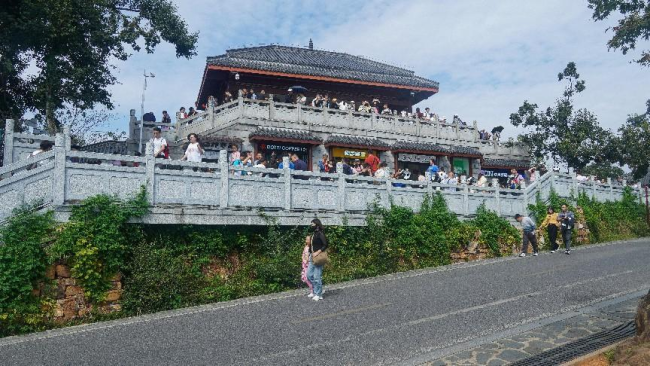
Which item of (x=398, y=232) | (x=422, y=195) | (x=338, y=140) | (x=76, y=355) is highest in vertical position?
(x=338, y=140)

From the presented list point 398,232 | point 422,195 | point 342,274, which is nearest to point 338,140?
point 422,195

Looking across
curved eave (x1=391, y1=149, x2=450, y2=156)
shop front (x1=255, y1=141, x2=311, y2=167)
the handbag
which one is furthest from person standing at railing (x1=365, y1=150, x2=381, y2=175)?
the handbag

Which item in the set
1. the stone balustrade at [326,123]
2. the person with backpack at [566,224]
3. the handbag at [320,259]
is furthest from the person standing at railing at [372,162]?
the handbag at [320,259]

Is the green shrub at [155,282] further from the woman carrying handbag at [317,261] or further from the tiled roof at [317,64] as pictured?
the tiled roof at [317,64]

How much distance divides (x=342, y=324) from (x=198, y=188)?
17.0ft

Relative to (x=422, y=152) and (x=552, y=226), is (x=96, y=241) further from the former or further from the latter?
(x=422, y=152)

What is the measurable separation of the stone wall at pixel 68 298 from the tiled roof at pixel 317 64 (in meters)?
16.1

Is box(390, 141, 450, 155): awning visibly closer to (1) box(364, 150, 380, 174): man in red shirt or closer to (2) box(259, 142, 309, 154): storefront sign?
(2) box(259, 142, 309, 154): storefront sign

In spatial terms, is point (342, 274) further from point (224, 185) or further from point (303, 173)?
point (224, 185)

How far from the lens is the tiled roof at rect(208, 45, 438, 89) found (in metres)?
25.8

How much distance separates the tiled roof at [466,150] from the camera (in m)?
26.5

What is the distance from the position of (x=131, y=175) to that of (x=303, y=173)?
4692 mm

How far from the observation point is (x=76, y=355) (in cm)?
816

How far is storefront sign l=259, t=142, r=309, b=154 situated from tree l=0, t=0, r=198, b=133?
5.26m
